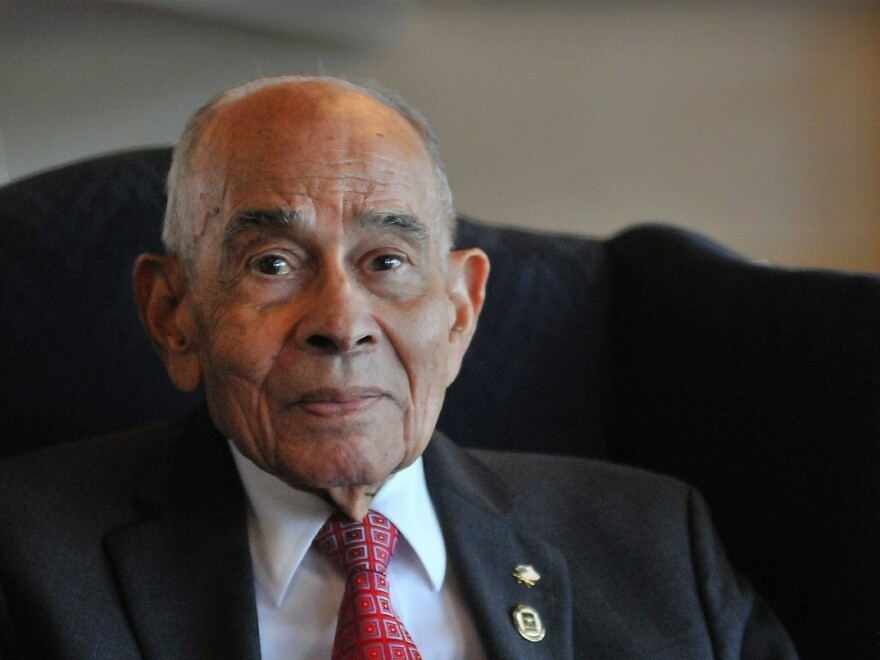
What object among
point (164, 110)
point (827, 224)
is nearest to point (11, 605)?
point (164, 110)

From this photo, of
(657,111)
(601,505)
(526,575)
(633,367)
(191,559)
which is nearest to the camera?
(191,559)

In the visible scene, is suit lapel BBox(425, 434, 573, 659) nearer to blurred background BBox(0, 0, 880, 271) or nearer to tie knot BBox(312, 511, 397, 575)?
tie knot BBox(312, 511, 397, 575)

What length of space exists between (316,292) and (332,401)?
141 millimetres

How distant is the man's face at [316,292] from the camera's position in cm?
139

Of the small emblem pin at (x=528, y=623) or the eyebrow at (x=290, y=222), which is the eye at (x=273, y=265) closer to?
the eyebrow at (x=290, y=222)

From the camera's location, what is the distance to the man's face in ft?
4.55

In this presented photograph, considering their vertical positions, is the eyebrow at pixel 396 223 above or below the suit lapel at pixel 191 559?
above

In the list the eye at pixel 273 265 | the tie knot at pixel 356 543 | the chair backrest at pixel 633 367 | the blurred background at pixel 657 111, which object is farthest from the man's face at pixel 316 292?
the blurred background at pixel 657 111

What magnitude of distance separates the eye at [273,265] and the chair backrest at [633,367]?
0.47m

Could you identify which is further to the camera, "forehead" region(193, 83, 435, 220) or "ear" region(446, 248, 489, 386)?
"ear" region(446, 248, 489, 386)

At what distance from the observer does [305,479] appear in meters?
1.39

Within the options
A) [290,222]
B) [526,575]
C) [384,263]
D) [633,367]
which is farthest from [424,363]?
[633,367]

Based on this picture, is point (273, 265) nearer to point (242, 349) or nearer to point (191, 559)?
point (242, 349)

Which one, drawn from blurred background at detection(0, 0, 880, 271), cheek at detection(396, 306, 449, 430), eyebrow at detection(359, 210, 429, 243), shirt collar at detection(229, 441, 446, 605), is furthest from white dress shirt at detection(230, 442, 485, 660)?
blurred background at detection(0, 0, 880, 271)
